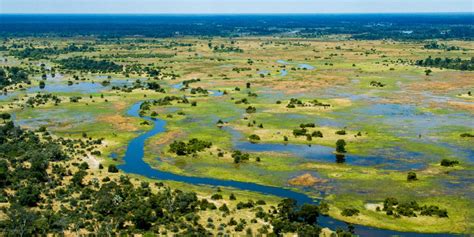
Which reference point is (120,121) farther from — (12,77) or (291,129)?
(12,77)

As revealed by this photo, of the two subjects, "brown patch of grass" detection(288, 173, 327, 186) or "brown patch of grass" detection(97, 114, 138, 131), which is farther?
"brown patch of grass" detection(97, 114, 138, 131)

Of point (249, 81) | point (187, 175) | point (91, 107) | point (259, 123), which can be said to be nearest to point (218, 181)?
point (187, 175)

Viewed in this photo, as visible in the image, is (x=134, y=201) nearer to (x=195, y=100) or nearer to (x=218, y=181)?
(x=218, y=181)

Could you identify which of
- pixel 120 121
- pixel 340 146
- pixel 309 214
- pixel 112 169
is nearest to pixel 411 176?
pixel 340 146

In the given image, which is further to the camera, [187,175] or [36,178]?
[187,175]

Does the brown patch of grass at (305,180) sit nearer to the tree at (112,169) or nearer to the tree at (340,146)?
the tree at (340,146)

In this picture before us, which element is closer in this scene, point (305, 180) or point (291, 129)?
point (305, 180)

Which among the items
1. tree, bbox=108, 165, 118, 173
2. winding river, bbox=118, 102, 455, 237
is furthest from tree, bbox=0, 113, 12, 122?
tree, bbox=108, 165, 118, 173

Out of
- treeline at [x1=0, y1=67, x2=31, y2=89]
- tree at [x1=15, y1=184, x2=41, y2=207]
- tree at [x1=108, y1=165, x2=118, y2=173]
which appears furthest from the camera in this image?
treeline at [x1=0, y1=67, x2=31, y2=89]

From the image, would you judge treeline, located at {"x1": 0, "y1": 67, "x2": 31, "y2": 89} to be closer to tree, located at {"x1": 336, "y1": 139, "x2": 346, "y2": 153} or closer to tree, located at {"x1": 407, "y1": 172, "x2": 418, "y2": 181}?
tree, located at {"x1": 336, "y1": 139, "x2": 346, "y2": 153}
